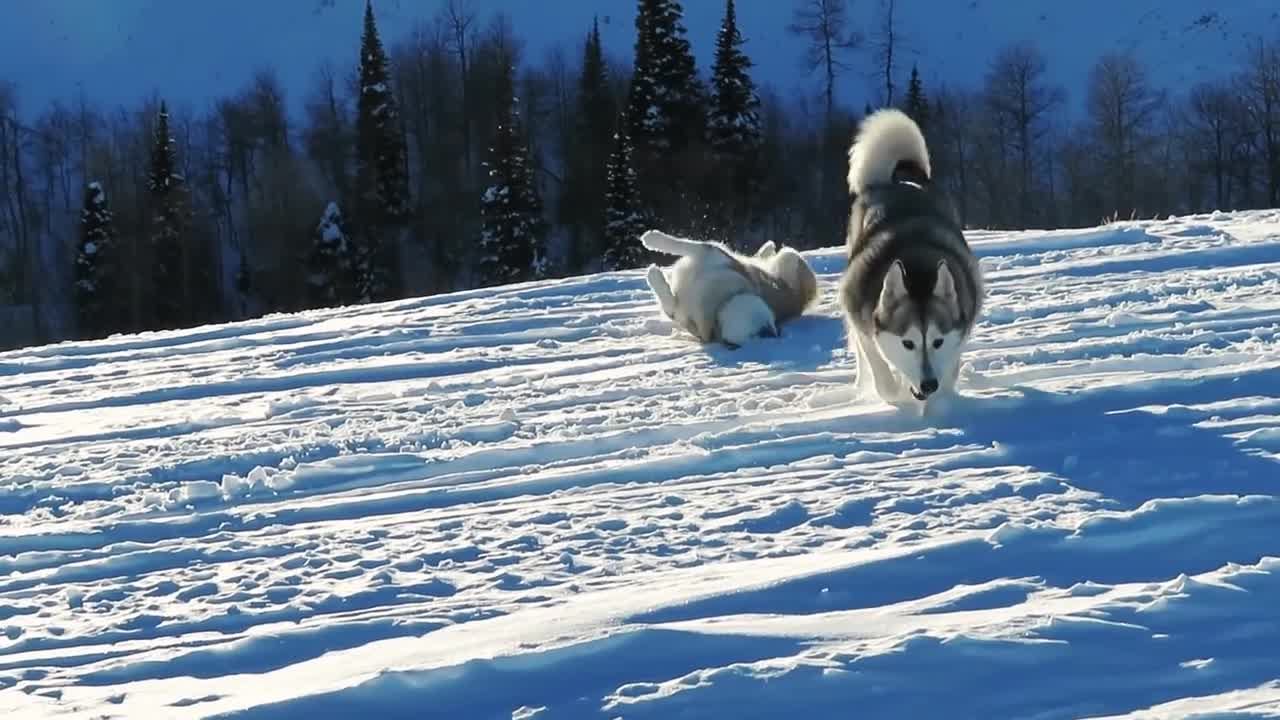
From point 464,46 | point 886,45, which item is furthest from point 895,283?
point 886,45

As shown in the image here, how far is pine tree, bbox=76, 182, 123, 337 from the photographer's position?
104 feet

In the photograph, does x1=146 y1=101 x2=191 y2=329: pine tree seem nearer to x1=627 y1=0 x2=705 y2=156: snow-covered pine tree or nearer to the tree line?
the tree line

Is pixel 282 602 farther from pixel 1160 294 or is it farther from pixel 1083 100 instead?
pixel 1083 100

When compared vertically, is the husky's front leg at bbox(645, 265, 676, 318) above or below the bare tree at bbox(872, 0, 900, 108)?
below

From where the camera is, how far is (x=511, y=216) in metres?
30.2

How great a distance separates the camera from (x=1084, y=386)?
16.4 feet

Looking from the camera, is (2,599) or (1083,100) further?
(1083,100)

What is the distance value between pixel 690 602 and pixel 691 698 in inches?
21.1

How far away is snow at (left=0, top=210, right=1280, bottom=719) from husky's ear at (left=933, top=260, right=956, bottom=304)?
48 centimetres

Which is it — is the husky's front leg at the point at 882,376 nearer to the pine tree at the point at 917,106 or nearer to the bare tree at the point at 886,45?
the pine tree at the point at 917,106

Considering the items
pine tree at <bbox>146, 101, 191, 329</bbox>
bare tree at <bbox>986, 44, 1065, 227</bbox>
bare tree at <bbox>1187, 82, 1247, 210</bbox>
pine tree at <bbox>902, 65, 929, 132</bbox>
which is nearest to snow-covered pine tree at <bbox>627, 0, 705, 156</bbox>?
pine tree at <bbox>902, 65, 929, 132</bbox>

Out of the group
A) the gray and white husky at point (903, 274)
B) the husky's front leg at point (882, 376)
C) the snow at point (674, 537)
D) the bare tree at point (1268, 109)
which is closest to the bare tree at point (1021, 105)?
the bare tree at point (1268, 109)

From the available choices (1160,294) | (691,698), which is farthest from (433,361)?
(691,698)

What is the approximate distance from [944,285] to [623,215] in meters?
25.3
